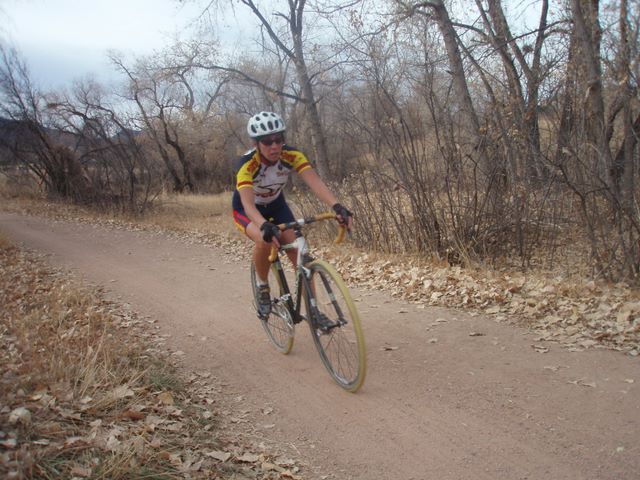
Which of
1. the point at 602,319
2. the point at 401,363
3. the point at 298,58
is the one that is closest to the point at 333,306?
the point at 401,363

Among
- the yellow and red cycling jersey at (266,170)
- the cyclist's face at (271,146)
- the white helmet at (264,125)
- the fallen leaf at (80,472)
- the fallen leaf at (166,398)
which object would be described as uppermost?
the white helmet at (264,125)

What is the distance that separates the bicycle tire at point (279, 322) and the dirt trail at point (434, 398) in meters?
0.14

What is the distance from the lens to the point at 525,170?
753 cm

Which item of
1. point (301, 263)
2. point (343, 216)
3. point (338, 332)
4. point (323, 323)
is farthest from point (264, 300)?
point (343, 216)

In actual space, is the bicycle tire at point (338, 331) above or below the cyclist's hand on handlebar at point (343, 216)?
below

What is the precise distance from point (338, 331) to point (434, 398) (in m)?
0.92

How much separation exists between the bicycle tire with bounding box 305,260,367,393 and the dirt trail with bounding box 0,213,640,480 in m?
0.18

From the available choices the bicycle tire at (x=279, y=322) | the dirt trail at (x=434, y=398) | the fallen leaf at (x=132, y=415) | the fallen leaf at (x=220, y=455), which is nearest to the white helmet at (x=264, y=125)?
the bicycle tire at (x=279, y=322)

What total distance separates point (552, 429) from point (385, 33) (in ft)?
34.5

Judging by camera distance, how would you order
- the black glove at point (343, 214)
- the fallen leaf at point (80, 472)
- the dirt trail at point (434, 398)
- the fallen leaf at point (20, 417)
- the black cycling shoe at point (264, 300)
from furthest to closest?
1. the black cycling shoe at point (264, 300)
2. the black glove at point (343, 214)
3. the dirt trail at point (434, 398)
4. the fallen leaf at point (20, 417)
5. the fallen leaf at point (80, 472)

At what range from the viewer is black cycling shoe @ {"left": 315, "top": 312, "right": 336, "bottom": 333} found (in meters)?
4.27

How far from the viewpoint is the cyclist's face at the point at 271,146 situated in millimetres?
4562

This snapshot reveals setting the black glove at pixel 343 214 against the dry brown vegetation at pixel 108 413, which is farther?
the black glove at pixel 343 214

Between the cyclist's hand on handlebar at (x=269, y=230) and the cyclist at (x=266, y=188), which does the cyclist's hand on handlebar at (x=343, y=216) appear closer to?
the cyclist at (x=266, y=188)
